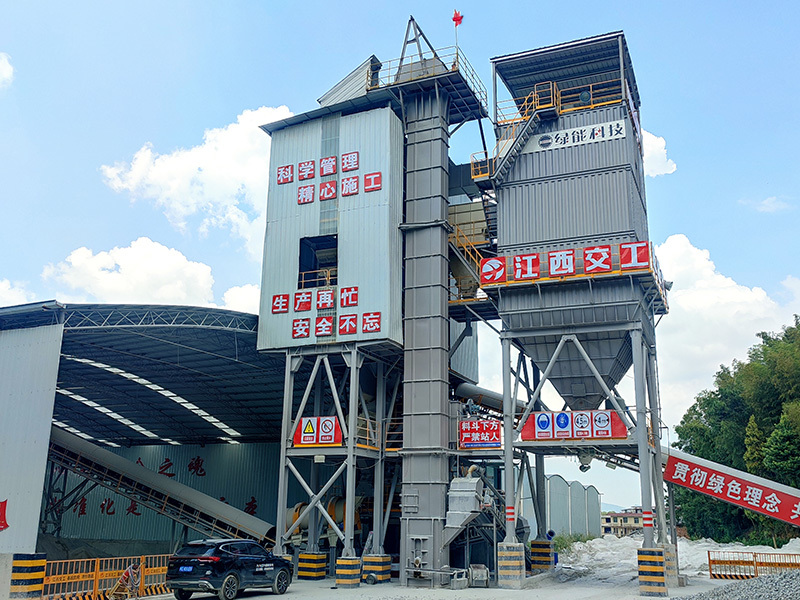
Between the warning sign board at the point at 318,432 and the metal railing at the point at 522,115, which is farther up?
the metal railing at the point at 522,115

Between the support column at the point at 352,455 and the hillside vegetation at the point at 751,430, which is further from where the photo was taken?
the hillside vegetation at the point at 751,430

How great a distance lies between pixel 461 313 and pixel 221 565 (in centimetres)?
1701

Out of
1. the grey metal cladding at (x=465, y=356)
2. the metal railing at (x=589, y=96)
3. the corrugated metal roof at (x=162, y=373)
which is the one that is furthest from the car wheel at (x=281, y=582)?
the metal railing at (x=589, y=96)

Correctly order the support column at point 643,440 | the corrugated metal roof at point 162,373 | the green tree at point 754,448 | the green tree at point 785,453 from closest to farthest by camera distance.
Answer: the support column at point 643,440 → the corrugated metal roof at point 162,373 → the green tree at point 785,453 → the green tree at point 754,448

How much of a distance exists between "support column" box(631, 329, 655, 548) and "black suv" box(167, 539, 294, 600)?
12.9 meters

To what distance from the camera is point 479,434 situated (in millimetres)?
29922

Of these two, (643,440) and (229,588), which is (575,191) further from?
(229,588)

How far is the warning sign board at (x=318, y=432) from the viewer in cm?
2930

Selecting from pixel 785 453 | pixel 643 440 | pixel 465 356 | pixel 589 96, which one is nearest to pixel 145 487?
pixel 465 356

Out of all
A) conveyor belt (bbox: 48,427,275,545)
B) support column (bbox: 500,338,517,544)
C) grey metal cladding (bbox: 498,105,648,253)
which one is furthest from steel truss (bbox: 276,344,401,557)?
conveyor belt (bbox: 48,427,275,545)

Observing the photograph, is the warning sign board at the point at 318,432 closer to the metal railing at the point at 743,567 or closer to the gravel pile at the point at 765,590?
the gravel pile at the point at 765,590

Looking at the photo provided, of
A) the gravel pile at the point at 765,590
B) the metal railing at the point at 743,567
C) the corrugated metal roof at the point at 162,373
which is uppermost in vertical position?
the corrugated metal roof at the point at 162,373

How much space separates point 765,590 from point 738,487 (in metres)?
10.6

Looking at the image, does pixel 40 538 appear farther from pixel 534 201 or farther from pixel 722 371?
pixel 722 371
